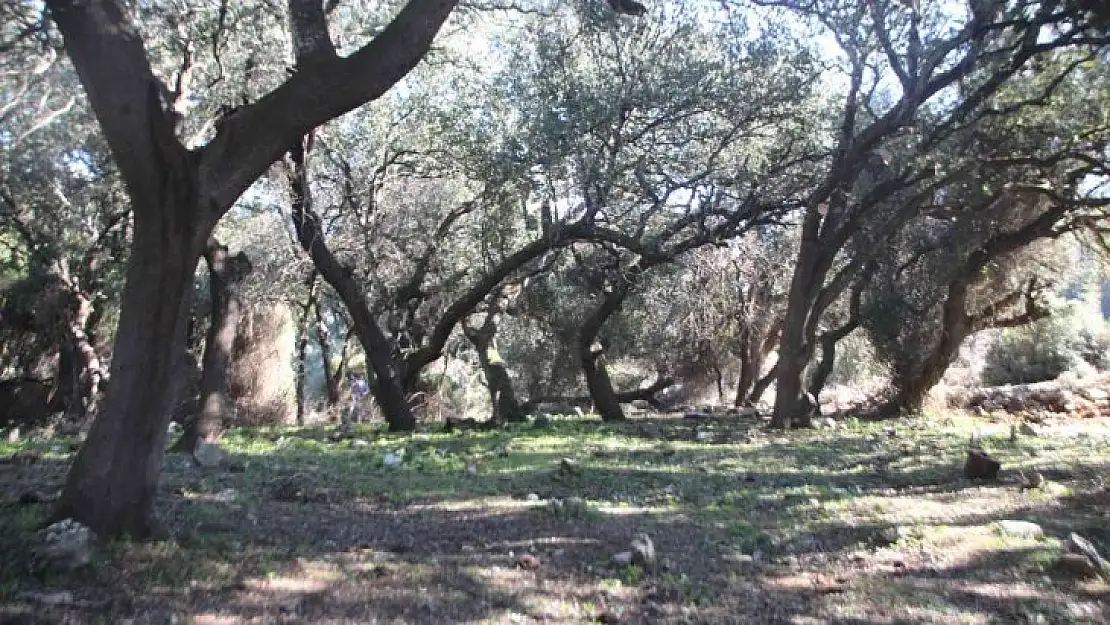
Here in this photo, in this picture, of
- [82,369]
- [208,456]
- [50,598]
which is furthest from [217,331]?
[82,369]

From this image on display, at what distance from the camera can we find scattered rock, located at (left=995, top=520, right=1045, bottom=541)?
5.52 metres

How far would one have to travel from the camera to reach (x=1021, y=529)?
560 centimetres

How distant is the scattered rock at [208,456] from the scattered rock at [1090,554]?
7.48m

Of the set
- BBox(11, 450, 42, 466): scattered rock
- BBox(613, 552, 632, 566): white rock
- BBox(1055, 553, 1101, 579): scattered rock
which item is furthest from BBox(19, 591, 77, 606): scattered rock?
BBox(11, 450, 42, 466): scattered rock

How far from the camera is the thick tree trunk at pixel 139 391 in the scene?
4641 millimetres

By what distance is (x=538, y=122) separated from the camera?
495 inches

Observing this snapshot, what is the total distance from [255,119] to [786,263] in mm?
15753

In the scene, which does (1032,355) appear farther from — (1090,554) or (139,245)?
(139,245)

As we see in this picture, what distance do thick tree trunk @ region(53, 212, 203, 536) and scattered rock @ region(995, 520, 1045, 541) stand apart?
526 cm

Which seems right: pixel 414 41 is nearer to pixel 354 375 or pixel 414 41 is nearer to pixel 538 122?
pixel 538 122

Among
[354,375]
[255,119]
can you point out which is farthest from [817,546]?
[354,375]

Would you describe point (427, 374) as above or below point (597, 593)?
above

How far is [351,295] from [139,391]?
8912mm

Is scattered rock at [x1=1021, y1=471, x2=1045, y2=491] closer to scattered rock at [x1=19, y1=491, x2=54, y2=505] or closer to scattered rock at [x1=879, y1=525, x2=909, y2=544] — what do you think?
scattered rock at [x1=879, y1=525, x2=909, y2=544]
